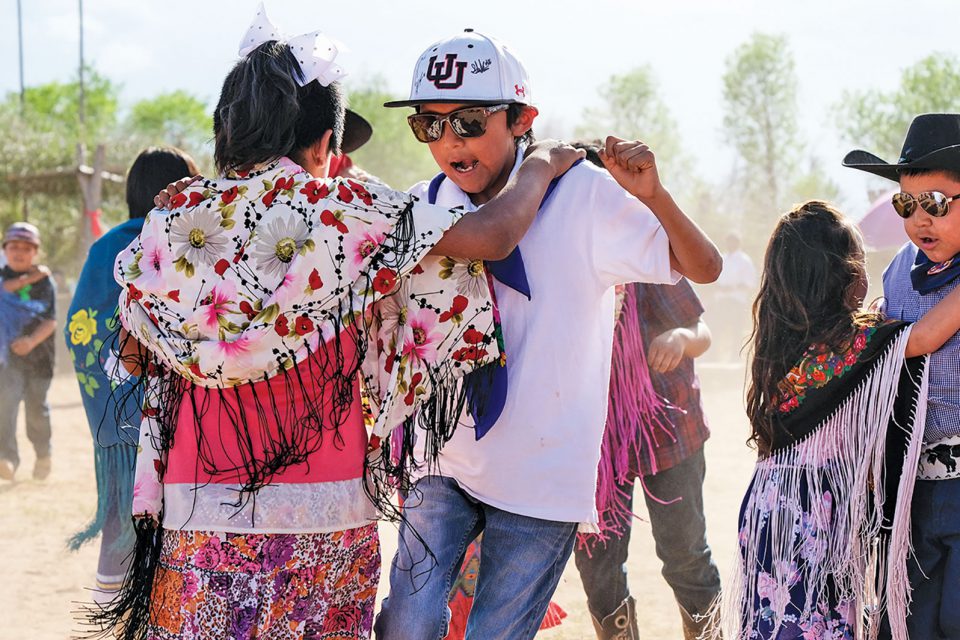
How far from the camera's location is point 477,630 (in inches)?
112

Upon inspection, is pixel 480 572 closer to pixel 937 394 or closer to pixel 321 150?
pixel 321 150

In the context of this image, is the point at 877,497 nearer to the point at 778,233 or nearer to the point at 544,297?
the point at 778,233

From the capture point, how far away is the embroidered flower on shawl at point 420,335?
2592 mm

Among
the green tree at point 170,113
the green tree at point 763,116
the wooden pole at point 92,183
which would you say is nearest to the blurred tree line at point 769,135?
the green tree at point 763,116

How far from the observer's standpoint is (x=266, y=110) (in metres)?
2.50

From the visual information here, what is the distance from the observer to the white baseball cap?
2.94m

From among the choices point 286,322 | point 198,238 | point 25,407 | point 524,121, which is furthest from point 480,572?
point 25,407

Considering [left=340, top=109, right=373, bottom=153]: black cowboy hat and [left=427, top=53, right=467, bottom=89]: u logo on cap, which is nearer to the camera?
[left=427, top=53, right=467, bottom=89]: u logo on cap

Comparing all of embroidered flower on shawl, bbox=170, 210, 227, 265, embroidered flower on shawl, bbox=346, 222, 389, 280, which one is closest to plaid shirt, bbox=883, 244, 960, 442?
embroidered flower on shawl, bbox=346, 222, 389, 280

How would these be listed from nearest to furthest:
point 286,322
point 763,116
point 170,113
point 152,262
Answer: point 286,322, point 152,262, point 763,116, point 170,113

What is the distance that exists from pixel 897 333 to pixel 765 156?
34.4m

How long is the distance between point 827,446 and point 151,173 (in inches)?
113

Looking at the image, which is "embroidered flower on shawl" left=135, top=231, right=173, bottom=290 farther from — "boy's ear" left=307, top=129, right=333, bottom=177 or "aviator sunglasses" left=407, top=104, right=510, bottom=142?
"aviator sunglasses" left=407, top=104, right=510, bottom=142

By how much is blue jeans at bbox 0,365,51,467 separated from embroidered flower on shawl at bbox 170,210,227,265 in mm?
7987
